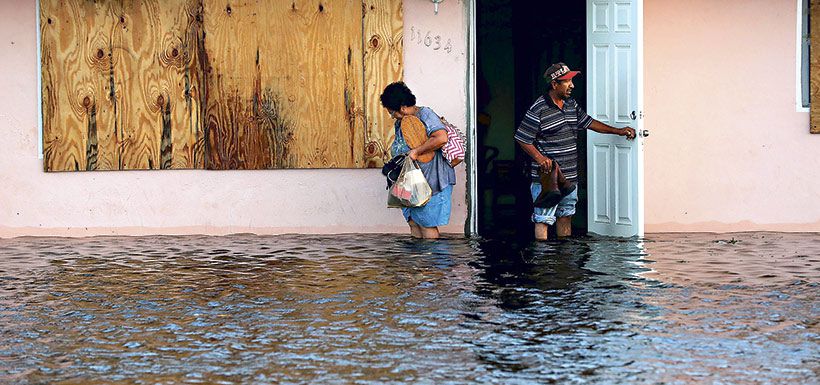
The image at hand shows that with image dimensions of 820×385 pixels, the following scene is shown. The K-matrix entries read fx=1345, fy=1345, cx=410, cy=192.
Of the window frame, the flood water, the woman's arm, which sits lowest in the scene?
the flood water

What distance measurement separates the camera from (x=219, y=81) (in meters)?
13.2

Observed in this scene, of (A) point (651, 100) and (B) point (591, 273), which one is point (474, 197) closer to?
(A) point (651, 100)

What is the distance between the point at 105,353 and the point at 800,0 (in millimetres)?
8505

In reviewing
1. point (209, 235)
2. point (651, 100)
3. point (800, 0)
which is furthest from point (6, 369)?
point (800, 0)

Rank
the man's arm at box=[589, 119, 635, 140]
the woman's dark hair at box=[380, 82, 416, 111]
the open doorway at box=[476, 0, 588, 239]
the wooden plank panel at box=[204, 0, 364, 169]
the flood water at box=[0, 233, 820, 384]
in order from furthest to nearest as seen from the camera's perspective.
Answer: the open doorway at box=[476, 0, 588, 239] < the wooden plank panel at box=[204, 0, 364, 169] < the man's arm at box=[589, 119, 635, 140] < the woman's dark hair at box=[380, 82, 416, 111] < the flood water at box=[0, 233, 820, 384]

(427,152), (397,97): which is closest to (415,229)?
(427,152)

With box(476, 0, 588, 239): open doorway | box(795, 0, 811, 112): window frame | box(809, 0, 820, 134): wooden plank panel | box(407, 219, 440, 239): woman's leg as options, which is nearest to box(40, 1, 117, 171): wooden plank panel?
box(407, 219, 440, 239): woman's leg

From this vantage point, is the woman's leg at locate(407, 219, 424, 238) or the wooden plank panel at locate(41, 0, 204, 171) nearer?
the woman's leg at locate(407, 219, 424, 238)

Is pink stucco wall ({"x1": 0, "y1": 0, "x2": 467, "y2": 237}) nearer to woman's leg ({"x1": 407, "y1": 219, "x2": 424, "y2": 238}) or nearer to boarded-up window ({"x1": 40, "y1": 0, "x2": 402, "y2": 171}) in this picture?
boarded-up window ({"x1": 40, "y1": 0, "x2": 402, "y2": 171})

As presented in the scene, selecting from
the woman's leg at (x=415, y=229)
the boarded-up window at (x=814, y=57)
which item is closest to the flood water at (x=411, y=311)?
the woman's leg at (x=415, y=229)

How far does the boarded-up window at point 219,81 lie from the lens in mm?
13141

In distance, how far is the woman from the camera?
12.1 m

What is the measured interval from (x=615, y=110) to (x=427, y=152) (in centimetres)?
191

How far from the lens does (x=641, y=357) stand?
280 inches
